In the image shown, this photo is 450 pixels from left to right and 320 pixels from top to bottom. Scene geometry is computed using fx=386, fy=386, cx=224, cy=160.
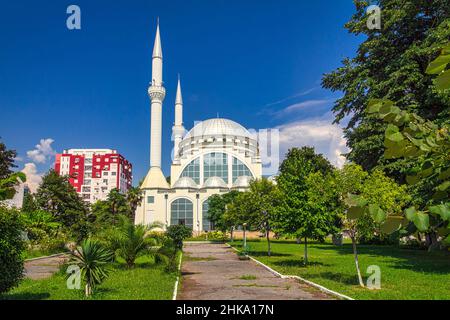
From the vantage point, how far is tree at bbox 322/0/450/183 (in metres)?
21.2

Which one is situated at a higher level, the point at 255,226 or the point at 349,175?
the point at 349,175

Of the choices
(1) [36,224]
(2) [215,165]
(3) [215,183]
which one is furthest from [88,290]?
(2) [215,165]

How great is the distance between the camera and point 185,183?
63.7m

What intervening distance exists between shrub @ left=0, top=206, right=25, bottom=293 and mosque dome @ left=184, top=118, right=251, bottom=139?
63.3m

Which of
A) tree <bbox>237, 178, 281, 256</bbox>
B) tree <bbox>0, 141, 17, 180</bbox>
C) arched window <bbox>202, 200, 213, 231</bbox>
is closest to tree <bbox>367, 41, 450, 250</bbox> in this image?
tree <bbox>237, 178, 281, 256</bbox>

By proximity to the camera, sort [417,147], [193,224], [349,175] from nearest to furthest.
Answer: [417,147]
[349,175]
[193,224]

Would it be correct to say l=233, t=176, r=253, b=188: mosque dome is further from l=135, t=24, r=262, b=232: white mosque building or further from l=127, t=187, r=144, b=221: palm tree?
l=127, t=187, r=144, b=221: palm tree

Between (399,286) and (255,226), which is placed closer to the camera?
(399,286)
